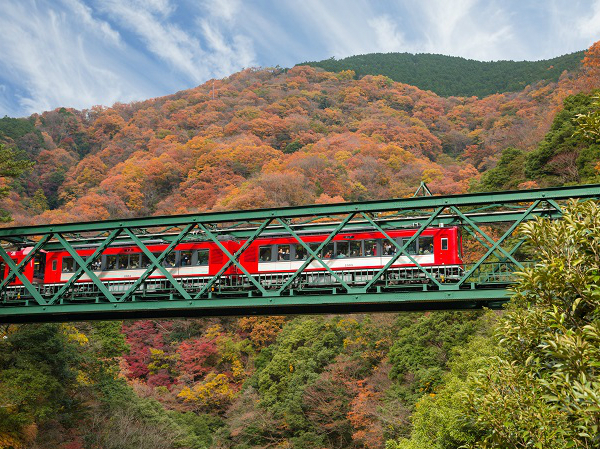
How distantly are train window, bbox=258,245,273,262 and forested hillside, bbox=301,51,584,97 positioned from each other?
6083cm

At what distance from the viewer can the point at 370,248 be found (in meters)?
20.7

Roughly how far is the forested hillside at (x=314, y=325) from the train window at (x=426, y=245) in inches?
158

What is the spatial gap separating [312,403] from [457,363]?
10.8 metres

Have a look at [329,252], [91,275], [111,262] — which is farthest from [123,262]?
[329,252]

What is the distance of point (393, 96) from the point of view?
80.2 metres

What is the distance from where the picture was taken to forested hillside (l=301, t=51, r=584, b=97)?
273 feet

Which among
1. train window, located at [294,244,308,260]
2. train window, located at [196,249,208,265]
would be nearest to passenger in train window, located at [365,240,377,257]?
train window, located at [294,244,308,260]

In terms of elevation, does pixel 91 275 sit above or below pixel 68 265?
below

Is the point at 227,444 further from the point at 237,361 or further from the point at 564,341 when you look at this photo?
the point at 564,341

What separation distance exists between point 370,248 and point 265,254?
13.3 feet

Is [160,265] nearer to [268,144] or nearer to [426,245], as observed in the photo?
[426,245]

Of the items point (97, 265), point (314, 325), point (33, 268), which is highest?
point (97, 265)

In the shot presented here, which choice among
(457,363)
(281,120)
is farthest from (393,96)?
(457,363)

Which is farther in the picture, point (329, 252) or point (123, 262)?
point (123, 262)
